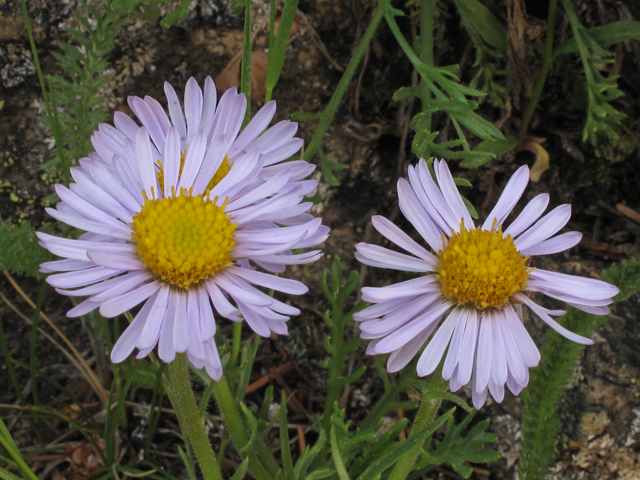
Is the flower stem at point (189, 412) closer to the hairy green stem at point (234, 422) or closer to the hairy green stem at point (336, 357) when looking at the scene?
the hairy green stem at point (234, 422)

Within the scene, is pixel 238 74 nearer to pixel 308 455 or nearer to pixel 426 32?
pixel 426 32

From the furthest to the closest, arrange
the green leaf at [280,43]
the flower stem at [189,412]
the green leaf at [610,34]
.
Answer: the green leaf at [610,34] < the green leaf at [280,43] < the flower stem at [189,412]

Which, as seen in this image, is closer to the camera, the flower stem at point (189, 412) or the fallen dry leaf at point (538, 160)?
the flower stem at point (189, 412)

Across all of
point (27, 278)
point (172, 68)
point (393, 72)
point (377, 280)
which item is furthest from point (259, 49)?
point (27, 278)

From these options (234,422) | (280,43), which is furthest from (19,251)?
(280,43)

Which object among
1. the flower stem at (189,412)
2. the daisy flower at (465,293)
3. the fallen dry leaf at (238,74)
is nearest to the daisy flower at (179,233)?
the flower stem at (189,412)

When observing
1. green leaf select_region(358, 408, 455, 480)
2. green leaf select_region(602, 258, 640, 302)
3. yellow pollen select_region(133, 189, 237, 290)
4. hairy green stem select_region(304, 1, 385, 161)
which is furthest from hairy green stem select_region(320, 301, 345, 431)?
green leaf select_region(602, 258, 640, 302)
